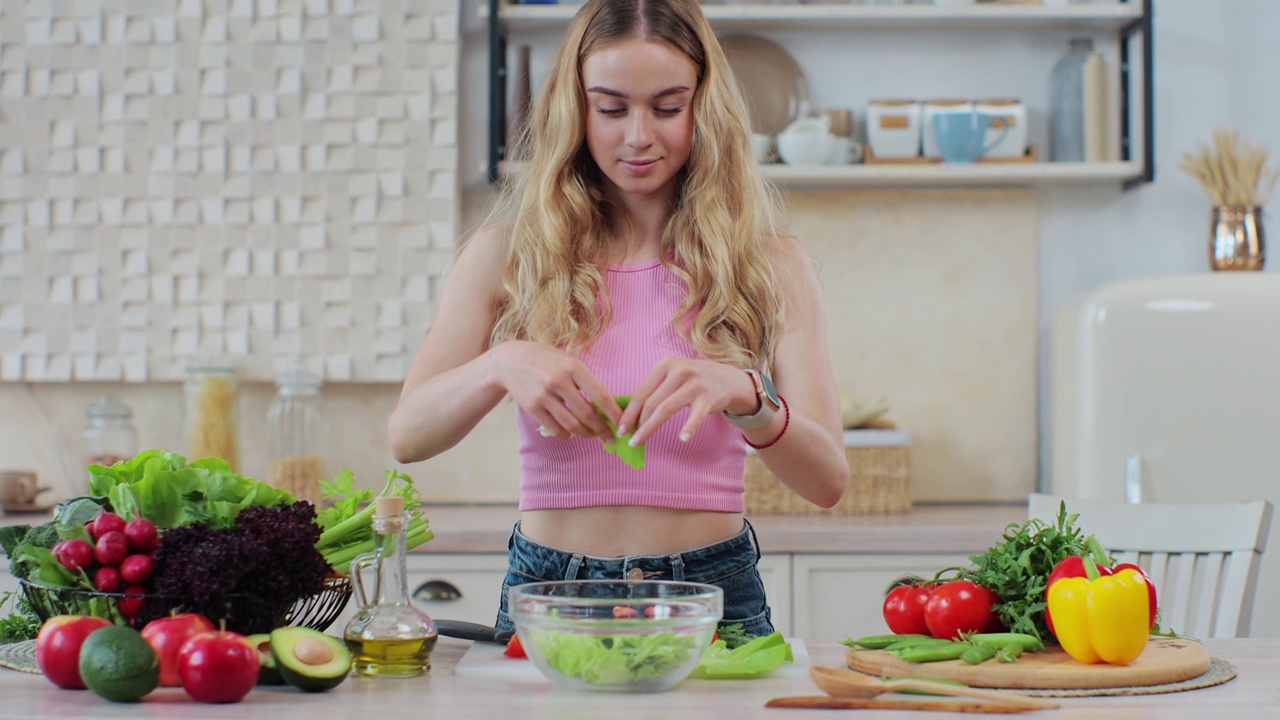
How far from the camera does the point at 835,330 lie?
3.12m

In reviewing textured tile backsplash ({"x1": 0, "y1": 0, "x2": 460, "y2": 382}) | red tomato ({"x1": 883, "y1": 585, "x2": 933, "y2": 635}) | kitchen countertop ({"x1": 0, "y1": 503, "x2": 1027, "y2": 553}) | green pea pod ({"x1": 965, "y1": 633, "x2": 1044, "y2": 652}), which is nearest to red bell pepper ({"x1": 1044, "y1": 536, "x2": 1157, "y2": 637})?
green pea pod ({"x1": 965, "y1": 633, "x2": 1044, "y2": 652})

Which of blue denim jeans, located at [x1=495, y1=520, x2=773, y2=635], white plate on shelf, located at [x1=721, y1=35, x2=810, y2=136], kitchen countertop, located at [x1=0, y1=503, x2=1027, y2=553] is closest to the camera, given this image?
blue denim jeans, located at [x1=495, y1=520, x2=773, y2=635]

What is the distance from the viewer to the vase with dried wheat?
281 centimetres

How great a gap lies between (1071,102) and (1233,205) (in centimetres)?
43

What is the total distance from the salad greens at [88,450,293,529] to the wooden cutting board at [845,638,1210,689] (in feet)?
2.08

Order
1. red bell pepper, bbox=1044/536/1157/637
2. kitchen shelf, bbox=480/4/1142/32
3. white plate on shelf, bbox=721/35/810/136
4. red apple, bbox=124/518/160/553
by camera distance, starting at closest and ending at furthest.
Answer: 1. red apple, bbox=124/518/160/553
2. red bell pepper, bbox=1044/536/1157/637
3. kitchen shelf, bbox=480/4/1142/32
4. white plate on shelf, bbox=721/35/810/136

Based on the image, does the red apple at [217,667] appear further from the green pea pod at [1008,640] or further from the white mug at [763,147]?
the white mug at [763,147]

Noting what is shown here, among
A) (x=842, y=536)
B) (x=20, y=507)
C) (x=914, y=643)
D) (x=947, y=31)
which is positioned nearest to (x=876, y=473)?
(x=842, y=536)

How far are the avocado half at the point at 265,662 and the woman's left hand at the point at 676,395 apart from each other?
39 cm

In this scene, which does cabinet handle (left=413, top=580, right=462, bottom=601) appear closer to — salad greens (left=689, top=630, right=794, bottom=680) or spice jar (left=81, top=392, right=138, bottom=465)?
spice jar (left=81, top=392, right=138, bottom=465)

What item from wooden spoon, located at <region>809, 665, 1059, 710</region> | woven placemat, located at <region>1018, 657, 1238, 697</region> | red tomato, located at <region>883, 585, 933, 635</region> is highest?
red tomato, located at <region>883, 585, 933, 635</region>

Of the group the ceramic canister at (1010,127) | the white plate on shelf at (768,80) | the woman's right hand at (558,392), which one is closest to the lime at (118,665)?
the woman's right hand at (558,392)

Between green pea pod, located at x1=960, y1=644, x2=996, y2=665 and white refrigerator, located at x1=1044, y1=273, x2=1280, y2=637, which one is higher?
white refrigerator, located at x1=1044, y1=273, x2=1280, y2=637

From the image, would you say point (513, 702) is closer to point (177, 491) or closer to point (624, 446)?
point (624, 446)
